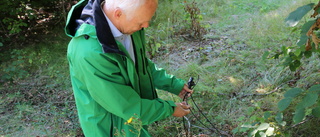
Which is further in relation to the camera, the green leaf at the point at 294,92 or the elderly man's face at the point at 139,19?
the green leaf at the point at 294,92

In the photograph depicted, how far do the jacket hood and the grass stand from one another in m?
1.02

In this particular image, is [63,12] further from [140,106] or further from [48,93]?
[140,106]

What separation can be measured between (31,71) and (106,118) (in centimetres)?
304

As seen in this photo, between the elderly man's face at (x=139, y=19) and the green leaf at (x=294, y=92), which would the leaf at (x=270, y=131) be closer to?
the green leaf at (x=294, y=92)

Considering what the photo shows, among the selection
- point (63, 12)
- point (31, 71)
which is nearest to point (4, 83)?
point (31, 71)

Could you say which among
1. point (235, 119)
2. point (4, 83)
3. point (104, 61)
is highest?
point (104, 61)

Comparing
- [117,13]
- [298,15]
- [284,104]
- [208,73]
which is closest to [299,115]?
→ [284,104]

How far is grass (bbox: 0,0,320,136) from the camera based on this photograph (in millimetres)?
2777

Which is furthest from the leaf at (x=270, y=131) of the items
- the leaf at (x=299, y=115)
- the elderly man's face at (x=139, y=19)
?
the elderly man's face at (x=139, y=19)

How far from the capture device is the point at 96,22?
153 centimetres

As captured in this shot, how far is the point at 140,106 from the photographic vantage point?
167 centimetres

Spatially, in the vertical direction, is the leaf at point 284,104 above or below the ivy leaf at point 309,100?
below

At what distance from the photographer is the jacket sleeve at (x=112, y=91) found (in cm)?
151

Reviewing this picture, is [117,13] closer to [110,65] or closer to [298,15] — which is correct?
[110,65]
